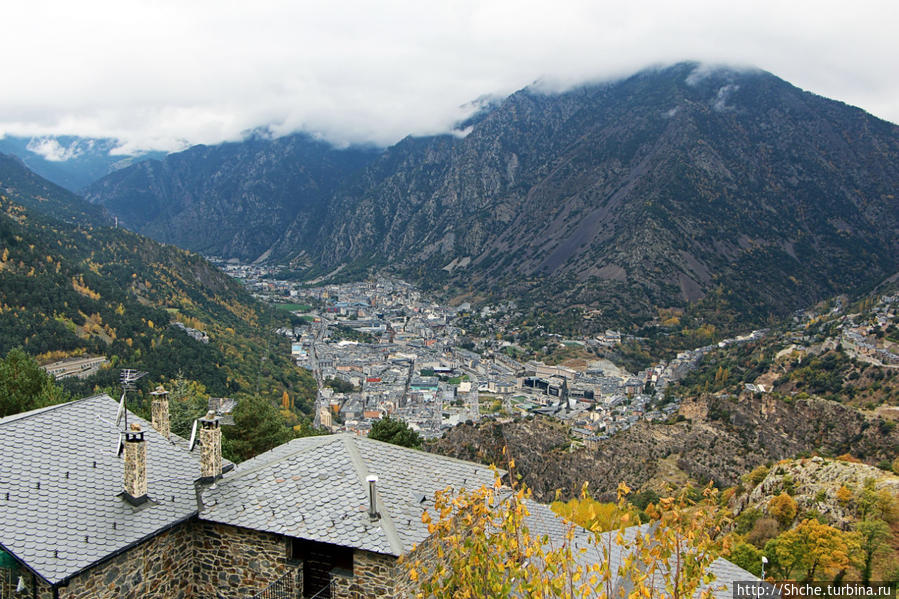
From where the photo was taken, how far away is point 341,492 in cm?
895

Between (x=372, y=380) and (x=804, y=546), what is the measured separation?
71464 millimetres

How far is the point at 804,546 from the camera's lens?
51.5 ft

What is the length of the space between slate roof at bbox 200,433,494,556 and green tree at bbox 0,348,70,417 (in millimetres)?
13708

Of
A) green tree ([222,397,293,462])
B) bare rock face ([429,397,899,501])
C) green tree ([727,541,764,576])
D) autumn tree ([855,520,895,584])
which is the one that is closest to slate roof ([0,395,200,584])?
green tree ([222,397,293,462])

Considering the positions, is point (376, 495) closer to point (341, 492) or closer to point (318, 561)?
point (341, 492)

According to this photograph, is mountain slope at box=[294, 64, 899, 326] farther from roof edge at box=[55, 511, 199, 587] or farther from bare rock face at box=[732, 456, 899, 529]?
roof edge at box=[55, 511, 199, 587]

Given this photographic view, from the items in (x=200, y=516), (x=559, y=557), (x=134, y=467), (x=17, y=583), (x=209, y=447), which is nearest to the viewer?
(x=559, y=557)

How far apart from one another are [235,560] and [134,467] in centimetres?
209

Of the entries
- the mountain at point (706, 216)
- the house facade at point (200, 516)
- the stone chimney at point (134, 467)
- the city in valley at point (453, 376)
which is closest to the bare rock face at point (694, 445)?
the city in valley at point (453, 376)

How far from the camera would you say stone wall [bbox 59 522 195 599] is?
25.6 ft

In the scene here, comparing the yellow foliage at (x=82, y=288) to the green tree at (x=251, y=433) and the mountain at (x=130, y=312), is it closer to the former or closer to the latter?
the mountain at (x=130, y=312)

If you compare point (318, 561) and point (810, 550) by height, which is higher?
point (318, 561)

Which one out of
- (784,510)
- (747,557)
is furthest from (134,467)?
(784,510)

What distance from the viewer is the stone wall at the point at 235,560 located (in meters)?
8.78
